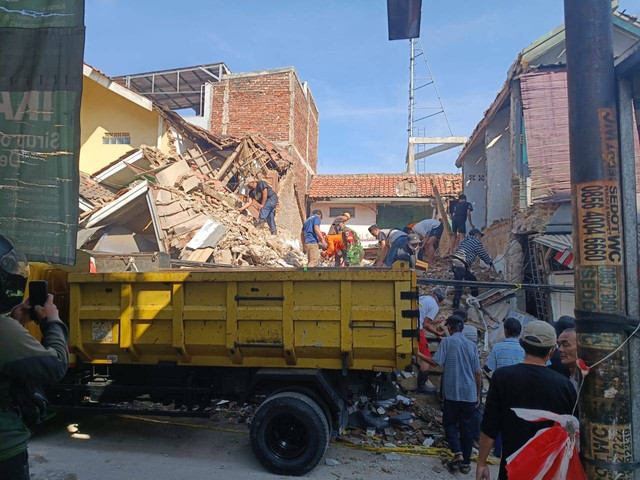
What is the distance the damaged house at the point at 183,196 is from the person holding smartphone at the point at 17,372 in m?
6.64

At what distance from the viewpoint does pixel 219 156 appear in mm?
16344

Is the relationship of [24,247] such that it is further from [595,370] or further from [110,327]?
[595,370]

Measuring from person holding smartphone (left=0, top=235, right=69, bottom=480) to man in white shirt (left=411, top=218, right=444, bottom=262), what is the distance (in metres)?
11.5

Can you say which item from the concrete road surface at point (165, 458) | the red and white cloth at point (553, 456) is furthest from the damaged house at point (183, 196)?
the red and white cloth at point (553, 456)

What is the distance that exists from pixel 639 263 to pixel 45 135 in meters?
4.06

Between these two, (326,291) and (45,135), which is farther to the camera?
(326,291)

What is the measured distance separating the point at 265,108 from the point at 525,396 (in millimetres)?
18151

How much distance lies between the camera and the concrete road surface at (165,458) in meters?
4.23

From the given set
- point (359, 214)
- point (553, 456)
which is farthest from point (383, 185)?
point (553, 456)

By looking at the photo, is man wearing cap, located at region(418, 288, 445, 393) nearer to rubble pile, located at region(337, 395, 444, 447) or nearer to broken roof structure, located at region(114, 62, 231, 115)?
rubble pile, located at region(337, 395, 444, 447)

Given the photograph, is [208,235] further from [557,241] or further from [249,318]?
[557,241]

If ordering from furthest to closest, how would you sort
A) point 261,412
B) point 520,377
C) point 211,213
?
point 211,213 < point 261,412 < point 520,377

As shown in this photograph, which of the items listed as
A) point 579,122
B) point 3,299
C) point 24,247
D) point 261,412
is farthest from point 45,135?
point 579,122

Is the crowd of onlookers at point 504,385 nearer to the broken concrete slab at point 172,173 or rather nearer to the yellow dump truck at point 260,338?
the yellow dump truck at point 260,338
